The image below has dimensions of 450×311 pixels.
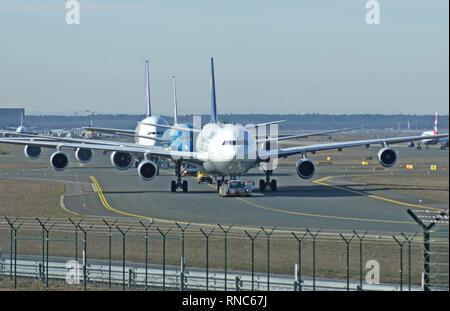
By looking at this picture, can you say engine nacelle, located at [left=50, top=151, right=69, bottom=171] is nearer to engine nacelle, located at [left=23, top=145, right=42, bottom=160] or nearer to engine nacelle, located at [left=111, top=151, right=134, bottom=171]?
engine nacelle, located at [left=111, top=151, right=134, bottom=171]

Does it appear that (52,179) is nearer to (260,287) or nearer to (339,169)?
(339,169)

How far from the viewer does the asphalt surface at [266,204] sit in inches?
2271

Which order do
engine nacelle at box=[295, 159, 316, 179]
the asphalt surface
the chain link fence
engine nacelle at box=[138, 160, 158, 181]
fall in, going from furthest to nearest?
engine nacelle at box=[295, 159, 316, 179] → engine nacelle at box=[138, 160, 158, 181] → the asphalt surface → the chain link fence

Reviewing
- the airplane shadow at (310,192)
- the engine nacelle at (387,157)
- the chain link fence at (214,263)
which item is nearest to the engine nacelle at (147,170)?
the airplane shadow at (310,192)

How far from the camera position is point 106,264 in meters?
42.4

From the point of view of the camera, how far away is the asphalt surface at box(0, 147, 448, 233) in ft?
189

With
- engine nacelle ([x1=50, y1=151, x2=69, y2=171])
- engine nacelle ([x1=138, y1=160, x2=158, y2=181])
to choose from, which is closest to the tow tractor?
engine nacelle ([x1=138, y1=160, x2=158, y2=181])

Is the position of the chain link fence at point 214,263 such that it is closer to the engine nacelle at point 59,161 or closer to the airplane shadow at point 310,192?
the airplane shadow at point 310,192

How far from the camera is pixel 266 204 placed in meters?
69.2

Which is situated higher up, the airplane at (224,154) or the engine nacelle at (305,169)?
the airplane at (224,154)
